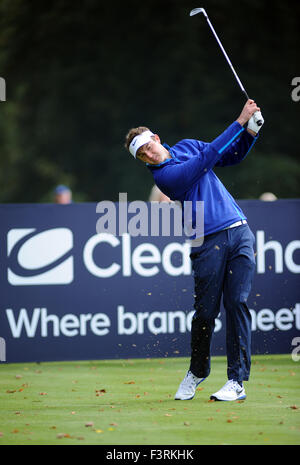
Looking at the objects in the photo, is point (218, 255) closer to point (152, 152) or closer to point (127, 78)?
point (152, 152)

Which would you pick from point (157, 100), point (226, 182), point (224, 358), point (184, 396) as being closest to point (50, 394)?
point (184, 396)

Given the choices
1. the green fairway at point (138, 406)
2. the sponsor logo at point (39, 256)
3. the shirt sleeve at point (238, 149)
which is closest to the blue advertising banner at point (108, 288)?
the sponsor logo at point (39, 256)

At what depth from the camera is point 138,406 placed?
6613 millimetres

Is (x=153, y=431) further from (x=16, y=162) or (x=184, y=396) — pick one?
(x=16, y=162)

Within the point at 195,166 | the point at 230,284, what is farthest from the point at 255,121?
the point at 230,284

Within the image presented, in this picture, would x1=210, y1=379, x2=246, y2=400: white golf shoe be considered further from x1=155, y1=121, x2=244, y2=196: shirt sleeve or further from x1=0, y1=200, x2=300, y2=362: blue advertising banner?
x1=0, y1=200, x2=300, y2=362: blue advertising banner

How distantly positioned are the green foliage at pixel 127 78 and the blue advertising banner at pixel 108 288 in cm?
1654

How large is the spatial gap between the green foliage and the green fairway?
17.3m

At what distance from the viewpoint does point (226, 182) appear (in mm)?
25531

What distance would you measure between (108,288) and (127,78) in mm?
18675

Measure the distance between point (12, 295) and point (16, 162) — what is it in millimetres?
20098

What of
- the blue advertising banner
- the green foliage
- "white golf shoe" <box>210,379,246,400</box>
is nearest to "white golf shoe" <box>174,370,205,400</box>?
"white golf shoe" <box>210,379,246,400</box>

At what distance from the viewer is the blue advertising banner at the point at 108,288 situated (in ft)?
30.5
